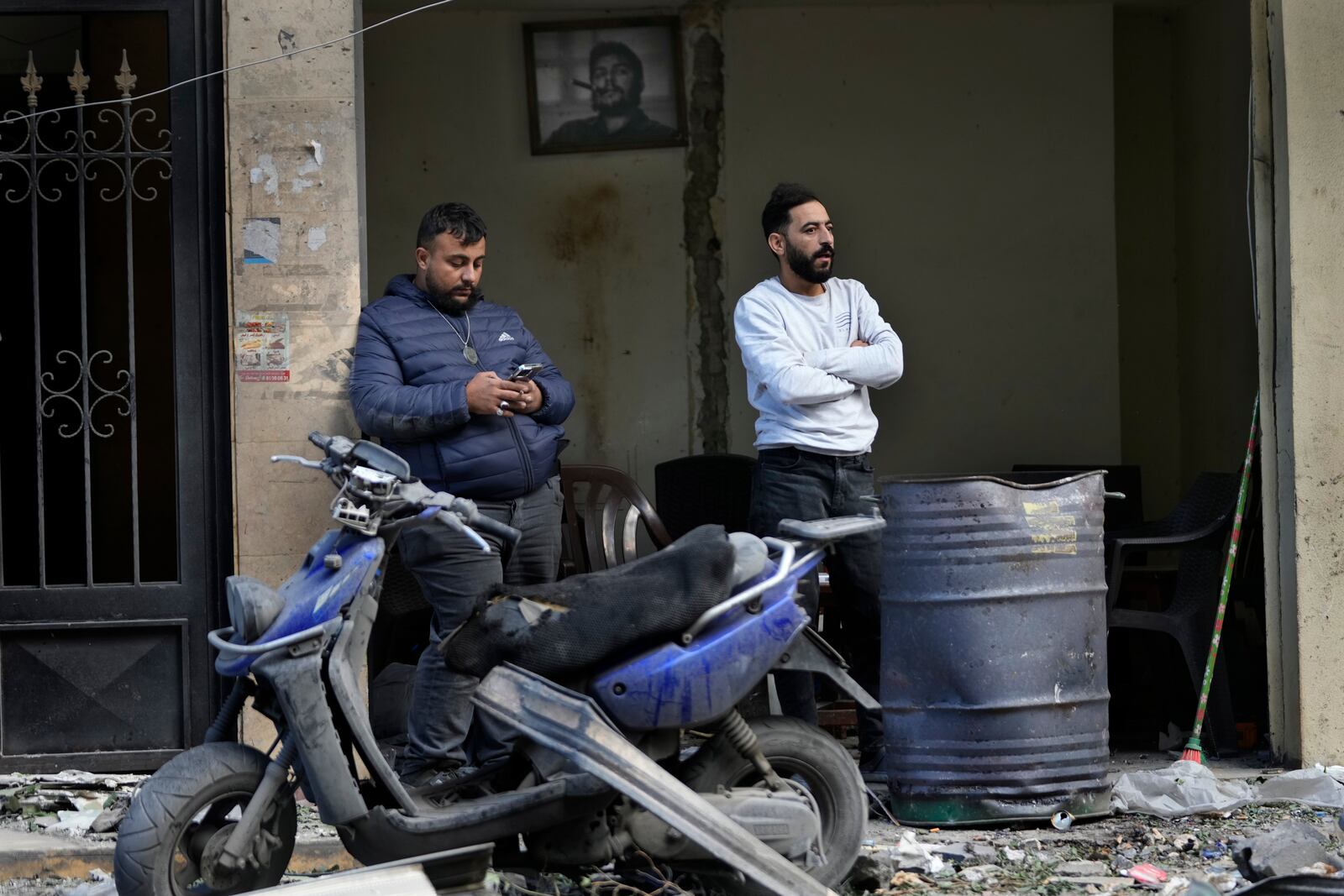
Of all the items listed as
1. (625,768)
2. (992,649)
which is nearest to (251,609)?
(625,768)

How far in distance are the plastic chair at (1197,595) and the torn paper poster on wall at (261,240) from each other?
3348 mm

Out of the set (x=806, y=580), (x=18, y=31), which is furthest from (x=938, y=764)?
(x=18, y=31)

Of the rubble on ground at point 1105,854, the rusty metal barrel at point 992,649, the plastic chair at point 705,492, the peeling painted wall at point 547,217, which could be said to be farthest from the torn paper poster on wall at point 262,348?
the peeling painted wall at point 547,217

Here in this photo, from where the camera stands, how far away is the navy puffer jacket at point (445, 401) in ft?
16.3

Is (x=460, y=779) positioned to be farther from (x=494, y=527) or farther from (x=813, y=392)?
(x=813, y=392)

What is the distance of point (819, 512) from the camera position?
5.42 m

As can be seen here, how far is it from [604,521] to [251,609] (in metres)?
Answer: 3.05

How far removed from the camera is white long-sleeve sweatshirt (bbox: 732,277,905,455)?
211 inches

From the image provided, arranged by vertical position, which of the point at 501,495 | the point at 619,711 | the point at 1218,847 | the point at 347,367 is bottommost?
the point at 1218,847

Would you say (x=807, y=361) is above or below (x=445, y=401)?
above

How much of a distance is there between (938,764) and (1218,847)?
86cm

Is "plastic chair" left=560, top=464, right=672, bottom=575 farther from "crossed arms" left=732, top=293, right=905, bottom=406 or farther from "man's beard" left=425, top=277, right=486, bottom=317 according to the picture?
"man's beard" left=425, top=277, right=486, bottom=317

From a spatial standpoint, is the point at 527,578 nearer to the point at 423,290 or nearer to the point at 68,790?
the point at 423,290

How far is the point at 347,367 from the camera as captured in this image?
550 centimetres
